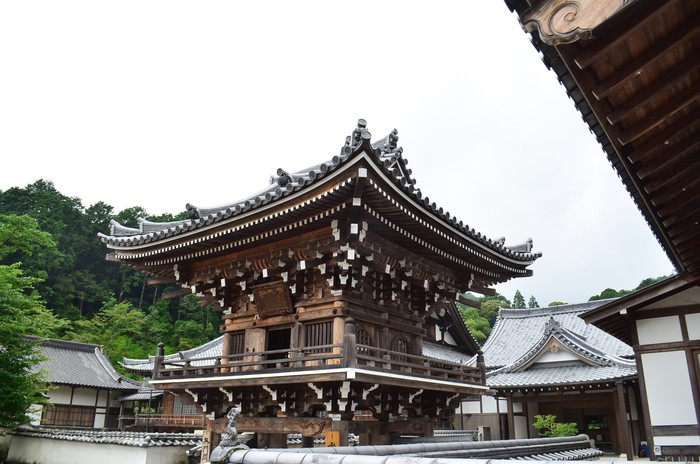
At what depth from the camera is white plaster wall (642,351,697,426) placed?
1051 cm

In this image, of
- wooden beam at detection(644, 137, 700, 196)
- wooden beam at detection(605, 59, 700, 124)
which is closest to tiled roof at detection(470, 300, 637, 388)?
wooden beam at detection(644, 137, 700, 196)

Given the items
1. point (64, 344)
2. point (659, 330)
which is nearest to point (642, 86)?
point (659, 330)

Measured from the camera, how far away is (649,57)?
391 centimetres

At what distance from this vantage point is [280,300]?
12844 mm

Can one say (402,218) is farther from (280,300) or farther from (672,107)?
(672,107)

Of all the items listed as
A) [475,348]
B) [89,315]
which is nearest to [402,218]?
[475,348]

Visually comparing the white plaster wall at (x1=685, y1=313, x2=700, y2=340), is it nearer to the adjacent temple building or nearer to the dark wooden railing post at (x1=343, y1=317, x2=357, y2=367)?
the adjacent temple building

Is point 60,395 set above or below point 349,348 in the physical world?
below

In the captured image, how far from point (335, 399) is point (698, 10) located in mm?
9302

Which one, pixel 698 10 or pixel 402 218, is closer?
pixel 698 10

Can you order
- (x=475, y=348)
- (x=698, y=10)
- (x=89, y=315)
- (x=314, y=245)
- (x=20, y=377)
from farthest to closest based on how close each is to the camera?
(x=89, y=315)
(x=475, y=348)
(x=20, y=377)
(x=314, y=245)
(x=698, y=10)

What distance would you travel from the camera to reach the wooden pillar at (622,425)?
1991 cm

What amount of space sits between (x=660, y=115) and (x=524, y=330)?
2982cm

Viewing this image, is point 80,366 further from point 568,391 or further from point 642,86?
point 642,86
